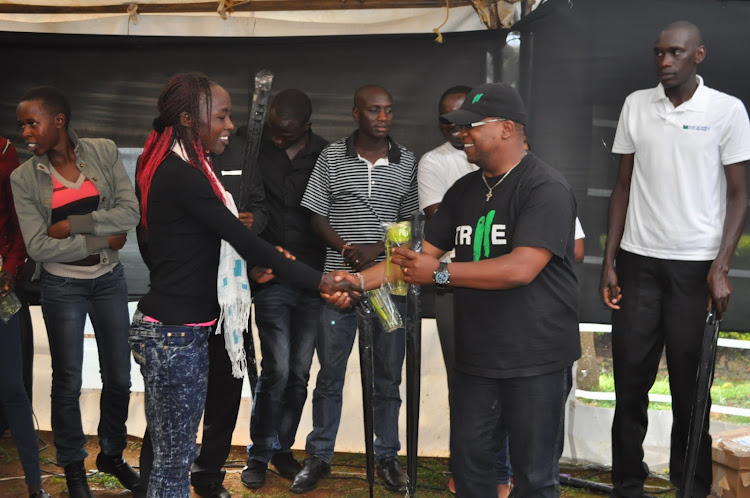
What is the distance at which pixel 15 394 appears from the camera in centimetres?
421

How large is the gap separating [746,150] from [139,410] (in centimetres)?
407

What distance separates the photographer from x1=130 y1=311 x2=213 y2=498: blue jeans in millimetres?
3139

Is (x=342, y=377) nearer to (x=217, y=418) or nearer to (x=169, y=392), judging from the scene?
(x=217, y=418)

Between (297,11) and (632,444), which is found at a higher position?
(297,11)

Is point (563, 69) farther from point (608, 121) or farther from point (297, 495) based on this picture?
point (297, 495)

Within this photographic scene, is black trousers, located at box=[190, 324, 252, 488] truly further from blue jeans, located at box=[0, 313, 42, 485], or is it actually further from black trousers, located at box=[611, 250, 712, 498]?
black trousers, located at box=[611, 250, 712, 498]

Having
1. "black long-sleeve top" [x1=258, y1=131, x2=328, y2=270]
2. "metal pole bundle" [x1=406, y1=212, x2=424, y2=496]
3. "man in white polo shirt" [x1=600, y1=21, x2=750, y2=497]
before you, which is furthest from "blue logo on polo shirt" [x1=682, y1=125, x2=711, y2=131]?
"black long-sleeve top" [x1=258, y1=131, x2=328, y2=270]

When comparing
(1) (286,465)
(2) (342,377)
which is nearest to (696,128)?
(2) (342,377)

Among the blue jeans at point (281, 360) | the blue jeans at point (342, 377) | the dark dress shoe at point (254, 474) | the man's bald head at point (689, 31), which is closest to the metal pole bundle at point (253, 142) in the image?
the blue jeans at point (281, 360)

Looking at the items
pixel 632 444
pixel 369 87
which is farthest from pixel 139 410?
pixel 632 444

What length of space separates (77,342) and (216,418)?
82cm

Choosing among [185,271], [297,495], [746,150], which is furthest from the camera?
[297,495]

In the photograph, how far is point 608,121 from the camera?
15.8 feet

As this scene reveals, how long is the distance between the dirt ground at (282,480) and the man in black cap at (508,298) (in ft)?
5.16
